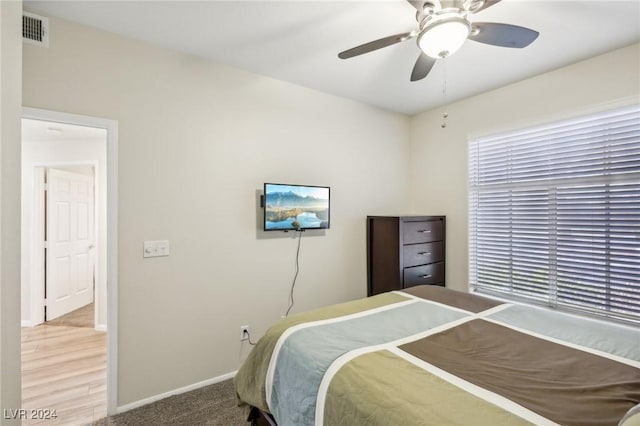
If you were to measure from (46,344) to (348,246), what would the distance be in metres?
3.32

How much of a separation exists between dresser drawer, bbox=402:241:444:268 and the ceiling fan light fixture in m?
1.91

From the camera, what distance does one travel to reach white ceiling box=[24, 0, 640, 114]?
174 cm

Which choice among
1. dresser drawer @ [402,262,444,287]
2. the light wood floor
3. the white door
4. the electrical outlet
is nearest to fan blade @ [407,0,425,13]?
dresser drawer @ [402,262,444,287]

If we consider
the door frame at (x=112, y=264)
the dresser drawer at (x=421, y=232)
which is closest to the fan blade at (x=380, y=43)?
the door frame at (x=112, y=264)

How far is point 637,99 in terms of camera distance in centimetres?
211

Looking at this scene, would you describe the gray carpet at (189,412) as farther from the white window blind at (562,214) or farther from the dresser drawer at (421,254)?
the white window blind at (562,214)

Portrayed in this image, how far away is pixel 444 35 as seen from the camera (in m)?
1.39

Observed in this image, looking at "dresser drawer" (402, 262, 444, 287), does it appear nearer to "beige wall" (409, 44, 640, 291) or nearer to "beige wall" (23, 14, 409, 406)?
"beige wall" (409, 44, 640, 291)

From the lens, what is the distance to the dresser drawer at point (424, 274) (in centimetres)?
298

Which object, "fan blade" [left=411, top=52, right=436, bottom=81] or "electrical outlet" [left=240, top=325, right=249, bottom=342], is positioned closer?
"fan blade" [left=411, top=52, right=436, bottom=81]

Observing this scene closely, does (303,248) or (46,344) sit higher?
(303,248)

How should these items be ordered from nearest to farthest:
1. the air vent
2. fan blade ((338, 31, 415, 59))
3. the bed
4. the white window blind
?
the bed → fan blade ((338, 31, 415, 59)) → the air vent → the white window blind

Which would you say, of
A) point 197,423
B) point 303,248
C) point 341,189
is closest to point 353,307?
Result: point 303,248

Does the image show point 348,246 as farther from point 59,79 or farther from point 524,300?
point 59,79
